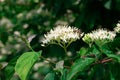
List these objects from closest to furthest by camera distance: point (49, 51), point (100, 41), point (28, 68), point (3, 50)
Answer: point (28, 68), point (100, 41), point (49, 51), point (3, 50)

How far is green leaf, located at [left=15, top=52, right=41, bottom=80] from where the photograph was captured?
4.50ft

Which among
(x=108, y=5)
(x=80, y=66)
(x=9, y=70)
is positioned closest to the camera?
(x=80, y=66)

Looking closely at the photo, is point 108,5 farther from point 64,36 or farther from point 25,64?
point 25,64

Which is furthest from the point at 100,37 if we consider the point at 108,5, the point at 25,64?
the point at 108,5

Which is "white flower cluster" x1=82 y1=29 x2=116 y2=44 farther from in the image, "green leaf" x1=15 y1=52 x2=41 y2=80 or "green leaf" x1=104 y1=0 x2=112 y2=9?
"green leaf" x1=104 y1=0 x2=112 y2=9

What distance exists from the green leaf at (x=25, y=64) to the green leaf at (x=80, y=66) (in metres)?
0.13

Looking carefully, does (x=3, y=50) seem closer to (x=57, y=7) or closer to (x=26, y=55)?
(x=57, y=7)

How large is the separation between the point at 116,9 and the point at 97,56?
152 cm

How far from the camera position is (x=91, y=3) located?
10.00 ft


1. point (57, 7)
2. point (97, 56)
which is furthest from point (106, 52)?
point (57, 7)

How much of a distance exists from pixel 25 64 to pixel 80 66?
174 mm

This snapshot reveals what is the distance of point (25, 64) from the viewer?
54.7 inches

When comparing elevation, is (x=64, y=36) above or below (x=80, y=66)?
above

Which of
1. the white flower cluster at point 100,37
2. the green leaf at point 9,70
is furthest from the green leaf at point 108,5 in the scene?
the green leaf at point 9,70
